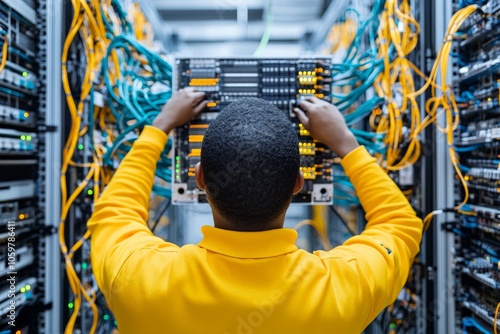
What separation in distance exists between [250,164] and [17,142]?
4.08 feet

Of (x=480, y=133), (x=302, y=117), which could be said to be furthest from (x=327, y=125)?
(x=480, y=133)

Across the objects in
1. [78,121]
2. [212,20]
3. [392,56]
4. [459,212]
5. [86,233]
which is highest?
[212,20]

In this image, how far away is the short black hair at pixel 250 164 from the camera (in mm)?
795

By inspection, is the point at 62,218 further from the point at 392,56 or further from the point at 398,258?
the point at 392,56

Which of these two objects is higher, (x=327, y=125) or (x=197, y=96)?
(x=197, y=96)

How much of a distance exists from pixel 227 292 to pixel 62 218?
117 centimetres

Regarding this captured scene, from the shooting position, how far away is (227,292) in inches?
32.1

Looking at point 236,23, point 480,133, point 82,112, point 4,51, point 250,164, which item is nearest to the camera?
point 250,164

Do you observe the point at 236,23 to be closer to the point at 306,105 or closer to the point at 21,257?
the point at 306,105

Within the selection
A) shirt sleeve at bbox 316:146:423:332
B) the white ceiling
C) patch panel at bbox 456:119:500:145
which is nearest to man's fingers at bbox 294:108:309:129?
shirt sleeve at bbox 316:146:423:332

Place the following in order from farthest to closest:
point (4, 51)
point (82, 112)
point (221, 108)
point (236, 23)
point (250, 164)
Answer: point (236, 23) → point (82, 112) → point (221, 108) → point (4, 51) → point (250, 164)

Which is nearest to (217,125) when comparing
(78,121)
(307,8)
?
(78,121)

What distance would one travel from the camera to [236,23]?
3.33m

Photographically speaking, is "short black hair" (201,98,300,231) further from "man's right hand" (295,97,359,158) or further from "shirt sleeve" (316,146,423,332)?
"man's right hand" (295,97,359,158)
